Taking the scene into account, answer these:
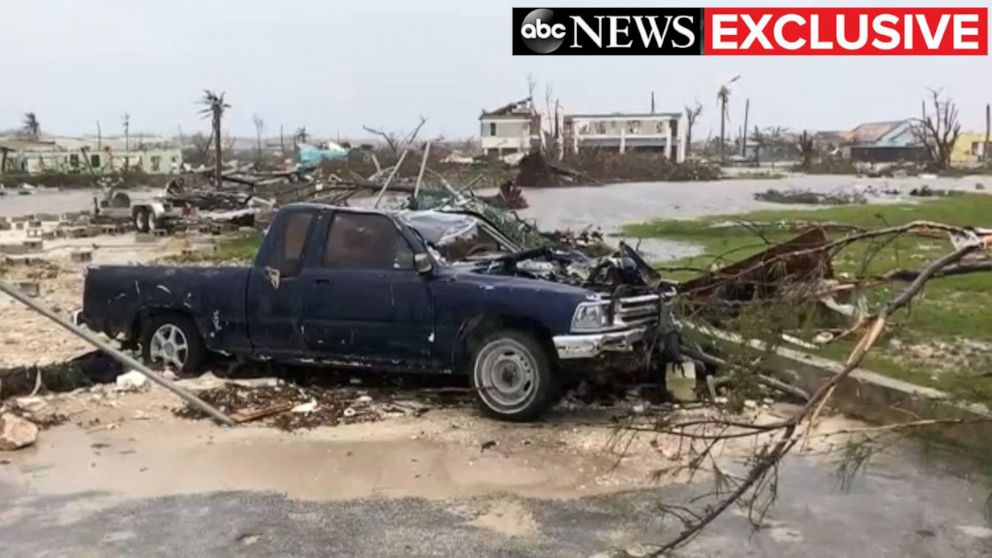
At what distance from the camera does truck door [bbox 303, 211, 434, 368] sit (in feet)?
25.7

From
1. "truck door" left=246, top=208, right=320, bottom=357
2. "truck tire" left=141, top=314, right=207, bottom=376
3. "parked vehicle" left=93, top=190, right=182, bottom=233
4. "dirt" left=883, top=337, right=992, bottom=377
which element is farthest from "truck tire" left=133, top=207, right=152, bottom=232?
"dirt" left=883, top=337, right=992, bottom=377

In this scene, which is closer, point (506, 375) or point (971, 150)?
point (506, 375)

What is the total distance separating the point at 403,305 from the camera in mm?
7848

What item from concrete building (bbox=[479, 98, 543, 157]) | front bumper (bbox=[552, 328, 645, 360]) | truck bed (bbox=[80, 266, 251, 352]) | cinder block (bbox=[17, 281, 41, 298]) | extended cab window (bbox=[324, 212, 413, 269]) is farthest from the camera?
concrete building (bbox=[479, 98, 543, 157])

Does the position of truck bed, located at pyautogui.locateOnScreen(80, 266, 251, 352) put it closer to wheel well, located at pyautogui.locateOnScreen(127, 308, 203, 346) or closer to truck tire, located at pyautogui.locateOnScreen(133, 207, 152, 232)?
wheel well, located at pyautogui.locateOnScreen(127, 308, 203, 346)

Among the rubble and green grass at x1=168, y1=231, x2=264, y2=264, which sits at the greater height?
green grass at x1=168, y1=231, x2=264, y2=264

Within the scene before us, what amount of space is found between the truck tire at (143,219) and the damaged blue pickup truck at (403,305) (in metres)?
20.2

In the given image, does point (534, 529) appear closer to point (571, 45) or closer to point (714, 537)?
point (714, 537)

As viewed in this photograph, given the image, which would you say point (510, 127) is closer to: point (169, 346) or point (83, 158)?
point (83, 158)

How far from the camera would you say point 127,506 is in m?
5.85

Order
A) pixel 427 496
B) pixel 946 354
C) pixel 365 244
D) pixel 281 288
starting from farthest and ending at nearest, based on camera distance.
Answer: pixel 946 354 → pixel 281 288 → pixel 365 244 → pixel 427 496

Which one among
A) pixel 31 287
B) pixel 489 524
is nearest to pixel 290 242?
pixel 489 524

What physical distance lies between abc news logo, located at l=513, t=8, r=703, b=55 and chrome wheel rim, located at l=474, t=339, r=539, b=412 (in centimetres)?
842

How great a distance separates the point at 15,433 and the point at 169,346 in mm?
1921
